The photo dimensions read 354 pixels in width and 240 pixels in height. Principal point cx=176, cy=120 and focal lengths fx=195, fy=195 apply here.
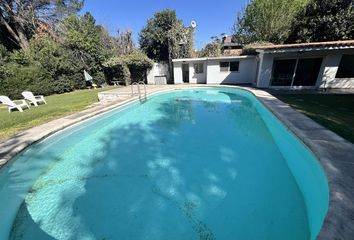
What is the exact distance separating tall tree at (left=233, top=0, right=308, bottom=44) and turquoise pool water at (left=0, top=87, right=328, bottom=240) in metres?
18.4

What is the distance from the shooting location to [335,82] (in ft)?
44.1

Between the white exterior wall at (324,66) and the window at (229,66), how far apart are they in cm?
330

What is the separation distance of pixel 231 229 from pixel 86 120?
6.54 m

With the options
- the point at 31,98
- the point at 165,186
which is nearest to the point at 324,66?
Answer: the point at 165,186

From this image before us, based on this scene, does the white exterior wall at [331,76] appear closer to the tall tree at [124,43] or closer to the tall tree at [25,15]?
the tall tree at [124,43]

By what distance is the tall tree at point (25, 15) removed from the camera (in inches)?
693

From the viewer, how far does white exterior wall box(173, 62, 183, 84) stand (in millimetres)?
18969

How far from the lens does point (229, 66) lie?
17438 millimetres

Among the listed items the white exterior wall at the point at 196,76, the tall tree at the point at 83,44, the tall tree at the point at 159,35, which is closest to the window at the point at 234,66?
the white exterior wall at the point at 196,76

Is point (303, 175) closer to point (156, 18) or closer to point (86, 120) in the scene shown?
point (86, 120)

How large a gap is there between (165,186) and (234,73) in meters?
15.4

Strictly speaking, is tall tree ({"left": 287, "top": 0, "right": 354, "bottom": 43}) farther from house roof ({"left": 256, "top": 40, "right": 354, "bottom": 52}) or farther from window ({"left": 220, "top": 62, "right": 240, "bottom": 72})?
window ({"left": 220, "top": 62, "right": 240, "bottom": 72})

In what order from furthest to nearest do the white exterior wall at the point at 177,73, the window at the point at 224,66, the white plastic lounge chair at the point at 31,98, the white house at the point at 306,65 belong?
the white exterior wall at the point at 177,73, the window at the point at 224,66, the white house at the point at 306,65, the white plastic lounge chair at the point at 31,98

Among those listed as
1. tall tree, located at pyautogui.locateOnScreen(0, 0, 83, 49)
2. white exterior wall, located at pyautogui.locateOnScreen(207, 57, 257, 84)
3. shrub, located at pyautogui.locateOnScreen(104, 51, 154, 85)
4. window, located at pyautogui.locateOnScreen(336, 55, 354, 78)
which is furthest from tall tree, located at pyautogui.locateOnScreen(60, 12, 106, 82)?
window, located at pyautogui.locateOnScreen(336, 55, 354, 78)
